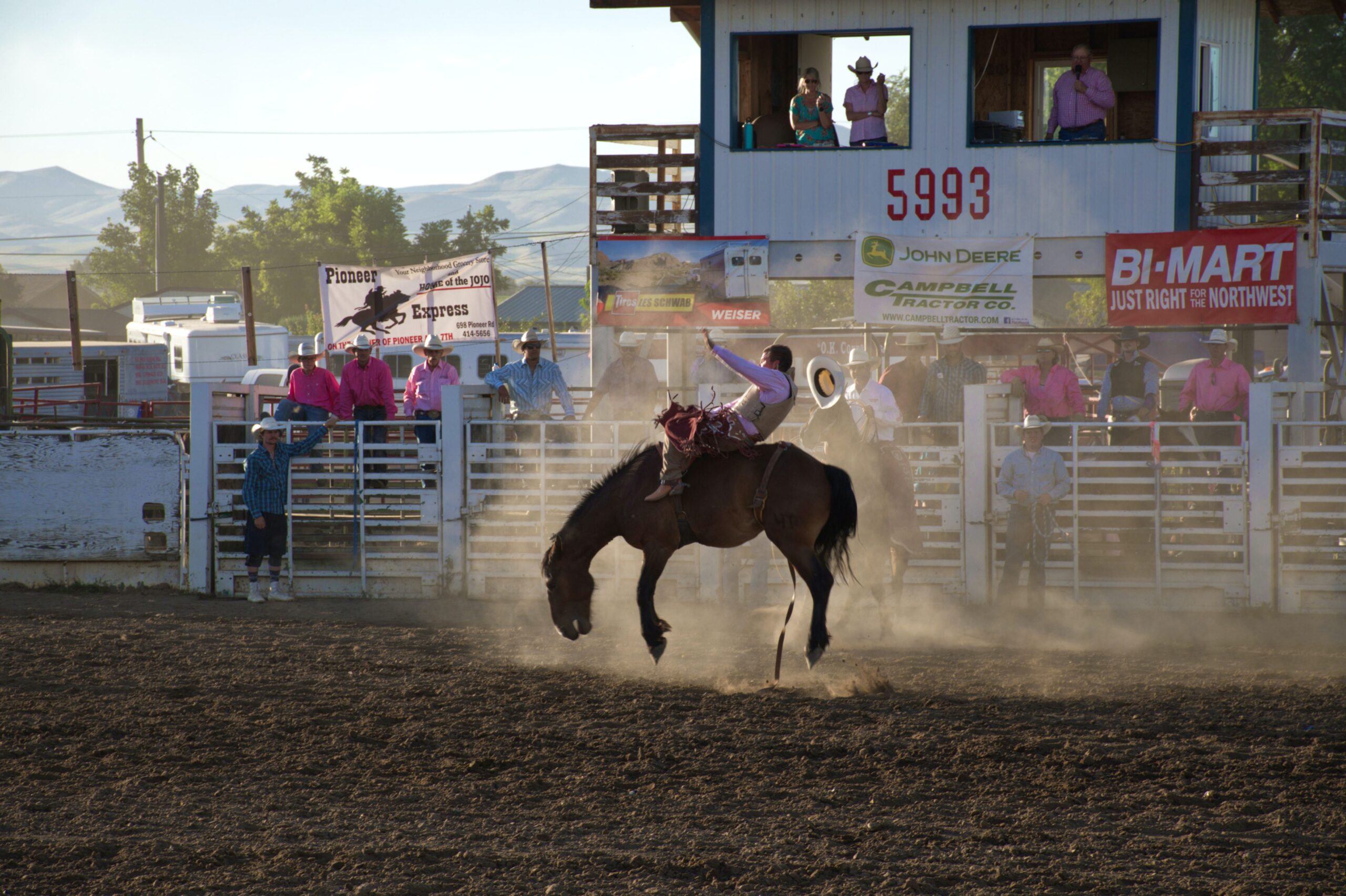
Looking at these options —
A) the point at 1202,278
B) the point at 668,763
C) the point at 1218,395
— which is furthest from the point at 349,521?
the point at 1202,278

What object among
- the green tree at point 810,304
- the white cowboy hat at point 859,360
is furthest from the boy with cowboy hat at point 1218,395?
the green tree at point 810,304

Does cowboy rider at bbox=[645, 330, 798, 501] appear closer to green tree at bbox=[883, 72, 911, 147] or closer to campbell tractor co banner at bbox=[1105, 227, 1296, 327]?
campbell tractor co banner at bbox=[1105, 227, 1296, 327]

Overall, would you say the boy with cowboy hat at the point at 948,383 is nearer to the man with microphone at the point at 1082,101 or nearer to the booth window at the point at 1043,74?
the booth window at the point at 1043,74

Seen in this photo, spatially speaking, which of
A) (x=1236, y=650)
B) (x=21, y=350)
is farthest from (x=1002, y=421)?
(x=21, y=350)

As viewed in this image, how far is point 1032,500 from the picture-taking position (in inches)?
Answer: 424

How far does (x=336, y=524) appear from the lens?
40.8 feet

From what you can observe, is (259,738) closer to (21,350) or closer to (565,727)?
(565,727)

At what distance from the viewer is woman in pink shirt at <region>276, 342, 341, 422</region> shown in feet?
44.3

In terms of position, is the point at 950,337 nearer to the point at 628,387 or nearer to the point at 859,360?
the point at 859,360

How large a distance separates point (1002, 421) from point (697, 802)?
751cm

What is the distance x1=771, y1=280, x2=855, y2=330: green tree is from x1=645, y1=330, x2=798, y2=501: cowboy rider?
1961 inches

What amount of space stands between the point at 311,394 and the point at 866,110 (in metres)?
6.78

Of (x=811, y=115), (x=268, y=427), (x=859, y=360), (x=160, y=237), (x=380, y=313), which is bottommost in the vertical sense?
(x=268, y=427)

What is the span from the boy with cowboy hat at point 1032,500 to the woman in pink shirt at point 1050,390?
46.4 inches
